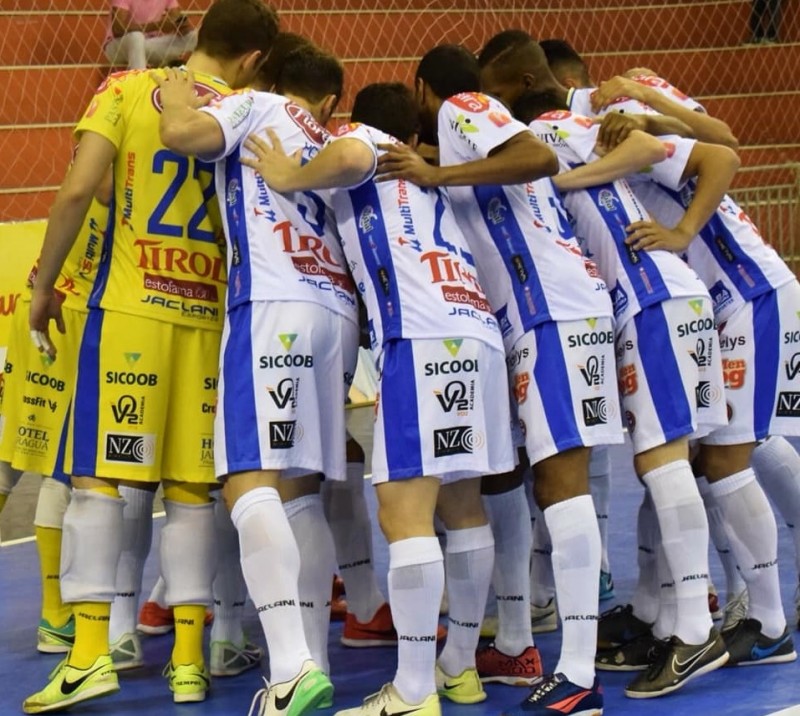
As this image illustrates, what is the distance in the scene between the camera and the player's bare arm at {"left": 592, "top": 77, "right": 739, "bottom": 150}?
4.40 m

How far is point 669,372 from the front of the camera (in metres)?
3.98

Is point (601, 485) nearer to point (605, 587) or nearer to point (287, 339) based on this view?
point (605, 587)

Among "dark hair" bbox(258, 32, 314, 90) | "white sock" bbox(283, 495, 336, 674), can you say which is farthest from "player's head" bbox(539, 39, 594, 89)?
"white sock" bbox(283, 495, 336, 674)

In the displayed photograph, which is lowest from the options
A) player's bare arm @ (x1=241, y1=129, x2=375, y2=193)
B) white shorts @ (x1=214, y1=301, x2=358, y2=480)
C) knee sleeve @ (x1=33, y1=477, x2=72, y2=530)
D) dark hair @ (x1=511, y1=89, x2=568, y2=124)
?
knee sleeve @ (x1=33, y1=477, x2=72, y2=530)

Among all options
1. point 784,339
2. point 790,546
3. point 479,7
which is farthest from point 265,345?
point 479,7

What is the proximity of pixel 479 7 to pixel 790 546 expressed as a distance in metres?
6.38

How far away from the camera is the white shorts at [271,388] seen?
3748mm

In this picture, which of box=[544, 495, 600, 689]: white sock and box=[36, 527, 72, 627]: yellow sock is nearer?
box=[544, 495, 600, 689]: white sock

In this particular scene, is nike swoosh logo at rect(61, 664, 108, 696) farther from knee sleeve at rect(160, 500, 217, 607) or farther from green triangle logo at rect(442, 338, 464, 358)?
green triangle logo at rect(442, 338, 464, 358)

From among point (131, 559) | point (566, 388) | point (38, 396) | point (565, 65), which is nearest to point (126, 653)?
point (131, 559)

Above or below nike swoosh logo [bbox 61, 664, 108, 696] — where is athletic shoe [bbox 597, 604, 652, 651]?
above

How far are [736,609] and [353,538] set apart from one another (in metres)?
1.18

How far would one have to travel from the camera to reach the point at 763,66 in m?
12.0

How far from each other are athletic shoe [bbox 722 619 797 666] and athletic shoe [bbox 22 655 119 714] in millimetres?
1710
